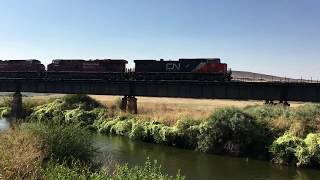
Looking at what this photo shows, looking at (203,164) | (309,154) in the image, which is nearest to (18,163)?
(203,164)

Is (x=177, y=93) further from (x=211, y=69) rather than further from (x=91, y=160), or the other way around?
(x=91, y=160)

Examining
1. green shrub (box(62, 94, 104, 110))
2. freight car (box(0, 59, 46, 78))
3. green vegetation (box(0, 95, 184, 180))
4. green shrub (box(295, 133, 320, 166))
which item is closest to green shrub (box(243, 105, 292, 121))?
green shrub (box(295, 133, 320, 166))

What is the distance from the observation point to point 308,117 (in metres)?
41.2

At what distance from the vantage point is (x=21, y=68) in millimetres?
75938

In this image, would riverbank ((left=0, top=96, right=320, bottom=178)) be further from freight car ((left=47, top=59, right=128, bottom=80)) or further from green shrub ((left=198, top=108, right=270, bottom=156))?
freight car ((left=47, top=59, right=128, bottom=80))

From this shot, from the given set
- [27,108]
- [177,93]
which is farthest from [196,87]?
[27,108]

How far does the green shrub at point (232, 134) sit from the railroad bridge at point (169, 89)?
13.3 metres

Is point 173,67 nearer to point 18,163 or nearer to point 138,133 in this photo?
point 138,133

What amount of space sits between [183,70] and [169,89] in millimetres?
4475

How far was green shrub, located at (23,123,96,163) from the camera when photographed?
24.1m

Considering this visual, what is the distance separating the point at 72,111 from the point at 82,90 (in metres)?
4.35

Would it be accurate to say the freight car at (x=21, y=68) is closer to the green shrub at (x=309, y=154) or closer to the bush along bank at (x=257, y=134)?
the bush along bank at (x=257, y=134)

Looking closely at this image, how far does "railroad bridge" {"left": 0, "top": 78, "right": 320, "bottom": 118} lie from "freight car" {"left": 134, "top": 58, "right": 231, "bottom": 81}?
8.30 ft

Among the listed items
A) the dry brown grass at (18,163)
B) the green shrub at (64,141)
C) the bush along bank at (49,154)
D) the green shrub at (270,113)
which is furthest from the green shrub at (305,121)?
the dry brown grass at (18,163)
